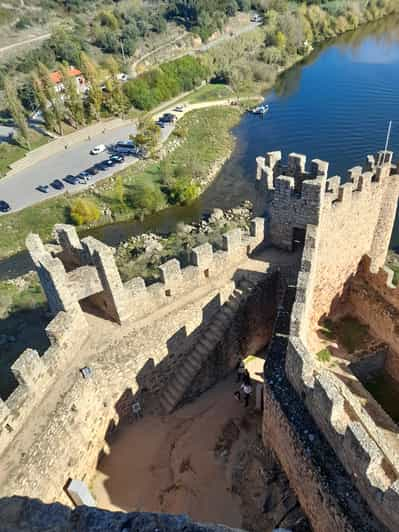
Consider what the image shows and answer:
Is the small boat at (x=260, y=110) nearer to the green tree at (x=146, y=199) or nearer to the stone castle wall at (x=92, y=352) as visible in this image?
the green tree at (x=146, y=199)

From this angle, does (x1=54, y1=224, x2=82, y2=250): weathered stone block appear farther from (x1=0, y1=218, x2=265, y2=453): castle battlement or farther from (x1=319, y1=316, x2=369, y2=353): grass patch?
(x1=319, y1=316, x2=369, y2=353): grass patch

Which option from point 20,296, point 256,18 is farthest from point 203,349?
point 256,18

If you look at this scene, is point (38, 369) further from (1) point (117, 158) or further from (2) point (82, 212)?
(1) point (117, 158)

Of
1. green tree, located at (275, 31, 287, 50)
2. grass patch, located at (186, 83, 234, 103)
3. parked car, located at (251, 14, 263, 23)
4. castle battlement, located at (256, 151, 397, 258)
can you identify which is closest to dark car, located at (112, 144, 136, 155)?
grass patch, located at (186, 83, 234, 103)

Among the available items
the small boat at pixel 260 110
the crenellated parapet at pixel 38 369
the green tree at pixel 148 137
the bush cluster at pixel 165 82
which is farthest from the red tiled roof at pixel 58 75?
the crenellated parapet at pixel 38 369

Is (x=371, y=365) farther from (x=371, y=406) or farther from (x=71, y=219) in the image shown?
(x=71, y=219)

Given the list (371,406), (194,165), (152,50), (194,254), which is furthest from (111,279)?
(152,50)
